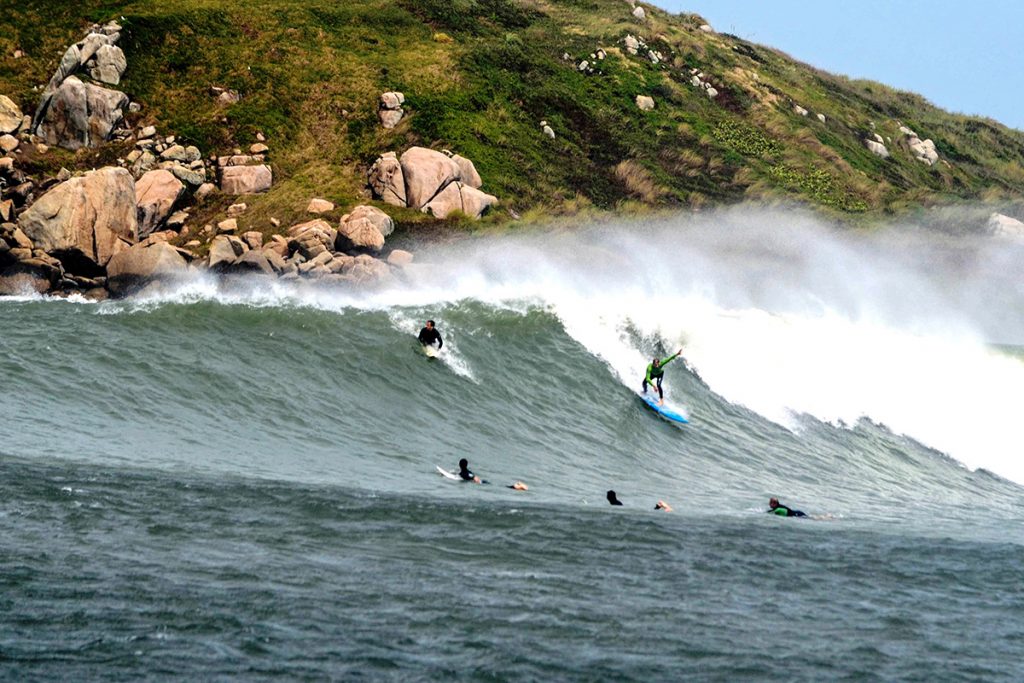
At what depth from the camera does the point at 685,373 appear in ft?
126

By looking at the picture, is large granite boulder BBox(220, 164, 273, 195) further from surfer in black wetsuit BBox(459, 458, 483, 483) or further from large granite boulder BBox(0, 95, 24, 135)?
surfer in black wetsuit BBox(459, 458, 483, 483)

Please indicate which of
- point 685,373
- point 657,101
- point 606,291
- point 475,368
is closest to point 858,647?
point 475,368

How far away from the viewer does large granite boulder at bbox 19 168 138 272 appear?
40.1 m

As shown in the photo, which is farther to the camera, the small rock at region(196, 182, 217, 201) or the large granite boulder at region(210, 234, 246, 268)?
the small rock at region(196, 182, 217, 201)

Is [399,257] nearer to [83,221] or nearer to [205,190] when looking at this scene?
[205,190]

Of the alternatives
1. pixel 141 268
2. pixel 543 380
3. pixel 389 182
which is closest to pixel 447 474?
pixel 543 380

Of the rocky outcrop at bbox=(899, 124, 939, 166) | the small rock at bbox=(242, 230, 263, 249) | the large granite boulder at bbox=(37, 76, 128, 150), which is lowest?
A: the small rock at bbox=(242, 230, 263, 249)

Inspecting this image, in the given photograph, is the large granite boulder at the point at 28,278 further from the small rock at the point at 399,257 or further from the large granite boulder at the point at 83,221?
the small rock at the point at 399,257

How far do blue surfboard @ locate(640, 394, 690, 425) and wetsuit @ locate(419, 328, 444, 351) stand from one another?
635 cm

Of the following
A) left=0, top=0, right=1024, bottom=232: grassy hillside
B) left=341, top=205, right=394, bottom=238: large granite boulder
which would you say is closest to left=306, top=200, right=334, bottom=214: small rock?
left=0, top=0, right=1024, bottom=232: grassy hillside

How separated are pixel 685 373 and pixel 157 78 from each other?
28.6 m

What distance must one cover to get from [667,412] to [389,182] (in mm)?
20939

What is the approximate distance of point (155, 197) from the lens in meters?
44.7

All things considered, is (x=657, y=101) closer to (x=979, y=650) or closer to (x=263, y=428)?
(x=263, y=428)
